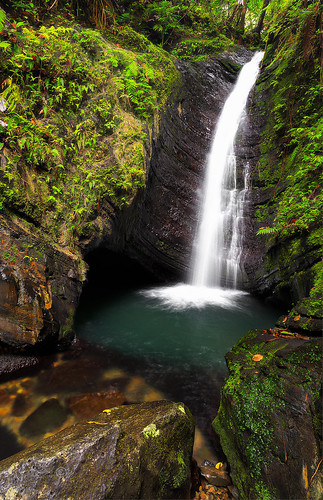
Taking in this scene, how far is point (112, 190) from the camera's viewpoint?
18.5 ft

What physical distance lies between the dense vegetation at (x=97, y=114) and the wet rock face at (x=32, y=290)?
1.69ft

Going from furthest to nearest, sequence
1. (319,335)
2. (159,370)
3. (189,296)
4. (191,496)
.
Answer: (189,296), (159,370), (319,335), (191,496)

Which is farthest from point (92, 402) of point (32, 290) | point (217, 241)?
point (217, 241)

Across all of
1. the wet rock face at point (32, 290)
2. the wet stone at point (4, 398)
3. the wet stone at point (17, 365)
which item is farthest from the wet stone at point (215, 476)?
the wet rock face at point (32, 290)

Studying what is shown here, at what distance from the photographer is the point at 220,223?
9.24m

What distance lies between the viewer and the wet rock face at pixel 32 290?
3445 mm

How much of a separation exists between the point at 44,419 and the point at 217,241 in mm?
7771

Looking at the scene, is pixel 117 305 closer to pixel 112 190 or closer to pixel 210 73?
pixel 112 190

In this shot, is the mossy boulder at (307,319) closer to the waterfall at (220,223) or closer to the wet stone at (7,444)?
the wet stone at (7,444)

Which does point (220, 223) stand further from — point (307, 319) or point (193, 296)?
point (307, 319)

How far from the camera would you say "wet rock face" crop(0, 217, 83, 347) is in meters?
3.45

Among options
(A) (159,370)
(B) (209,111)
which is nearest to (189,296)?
(A) (159,370)

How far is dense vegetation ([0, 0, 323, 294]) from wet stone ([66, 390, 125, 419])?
2.86 metres

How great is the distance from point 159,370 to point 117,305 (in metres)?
3.54
